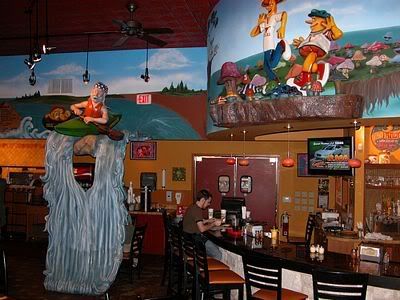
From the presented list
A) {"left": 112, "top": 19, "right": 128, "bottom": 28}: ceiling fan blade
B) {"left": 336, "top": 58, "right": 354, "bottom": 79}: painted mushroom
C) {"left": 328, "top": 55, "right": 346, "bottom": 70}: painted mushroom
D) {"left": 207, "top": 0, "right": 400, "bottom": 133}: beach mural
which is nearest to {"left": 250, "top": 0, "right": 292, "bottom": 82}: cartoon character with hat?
{"left": 207, "top": 0, "right": 400, "bottom": 133}: beach mural

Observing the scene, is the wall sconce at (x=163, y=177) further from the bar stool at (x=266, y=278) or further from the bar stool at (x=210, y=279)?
the bar stool at (x=266, y=278)

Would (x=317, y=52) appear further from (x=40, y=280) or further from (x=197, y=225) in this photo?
(x=40, y=280)

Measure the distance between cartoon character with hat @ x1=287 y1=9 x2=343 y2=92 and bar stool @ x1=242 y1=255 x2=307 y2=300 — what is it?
2.60 meters

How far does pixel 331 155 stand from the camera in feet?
29.6

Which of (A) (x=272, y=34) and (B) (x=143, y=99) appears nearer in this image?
(A) (x=272, y=34)

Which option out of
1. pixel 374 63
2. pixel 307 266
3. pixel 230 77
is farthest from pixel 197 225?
pixel 374 63

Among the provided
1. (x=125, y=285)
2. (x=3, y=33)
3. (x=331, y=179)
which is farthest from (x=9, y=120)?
(x=331, y=179)

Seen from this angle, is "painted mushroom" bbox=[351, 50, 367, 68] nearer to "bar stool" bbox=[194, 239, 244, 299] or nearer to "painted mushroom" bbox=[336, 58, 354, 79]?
"painted mushroom" bbox=[336, 58, 354, 79]

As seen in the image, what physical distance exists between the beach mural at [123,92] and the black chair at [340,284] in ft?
24.1

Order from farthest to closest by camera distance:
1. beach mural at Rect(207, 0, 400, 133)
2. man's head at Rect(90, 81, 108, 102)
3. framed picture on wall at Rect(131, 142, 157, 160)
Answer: framed picture on wall at Rect(131, 142, 157, 160), man's head at Rect(90, 81, 108, 102), beach mural at Rect(207, 0, 400, 133)

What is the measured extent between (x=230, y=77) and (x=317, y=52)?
1.52 metres

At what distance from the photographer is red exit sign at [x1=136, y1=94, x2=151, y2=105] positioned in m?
11.9

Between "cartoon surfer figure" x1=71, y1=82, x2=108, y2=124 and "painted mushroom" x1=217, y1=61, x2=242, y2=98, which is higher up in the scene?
"painted mushroom" x1=217, y1=61, x2=242, y2=98

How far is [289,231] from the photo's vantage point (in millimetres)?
11969
